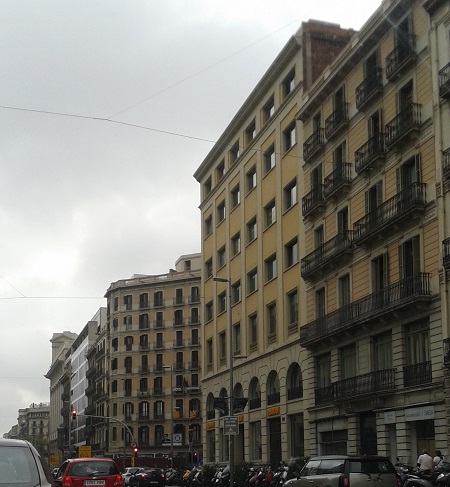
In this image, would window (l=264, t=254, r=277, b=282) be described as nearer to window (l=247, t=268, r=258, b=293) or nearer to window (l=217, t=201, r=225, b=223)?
window (l=247, t=268, r=258, b=293)

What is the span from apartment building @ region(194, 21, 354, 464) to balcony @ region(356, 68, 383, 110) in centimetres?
795

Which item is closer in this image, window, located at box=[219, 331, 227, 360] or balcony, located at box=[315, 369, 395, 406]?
balcony, located at box=[315, 369, 395, 406]

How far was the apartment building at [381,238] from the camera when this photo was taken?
33.0 m

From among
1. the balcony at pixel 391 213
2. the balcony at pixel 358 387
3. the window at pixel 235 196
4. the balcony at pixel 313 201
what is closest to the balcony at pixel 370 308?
the balcony at pixel 358 387

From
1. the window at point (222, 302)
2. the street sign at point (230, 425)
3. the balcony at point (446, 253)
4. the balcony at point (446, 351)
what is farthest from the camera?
the window at point (222, 302)

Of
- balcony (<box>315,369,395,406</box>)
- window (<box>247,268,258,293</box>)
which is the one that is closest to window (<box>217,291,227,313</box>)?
window (<box>247,268,258,293</box>)

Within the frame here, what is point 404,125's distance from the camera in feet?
115

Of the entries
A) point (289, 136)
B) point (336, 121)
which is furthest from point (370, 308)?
point (289, 136)

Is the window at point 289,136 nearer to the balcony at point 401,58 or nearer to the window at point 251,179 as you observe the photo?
the window at point 251,179

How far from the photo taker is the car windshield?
9.33 metres

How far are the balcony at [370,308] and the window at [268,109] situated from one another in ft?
47.4

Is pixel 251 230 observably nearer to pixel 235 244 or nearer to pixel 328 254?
pixel 235 244

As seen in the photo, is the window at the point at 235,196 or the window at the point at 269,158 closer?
the window at the point at 269,158

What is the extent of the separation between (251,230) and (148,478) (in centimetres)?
1603
